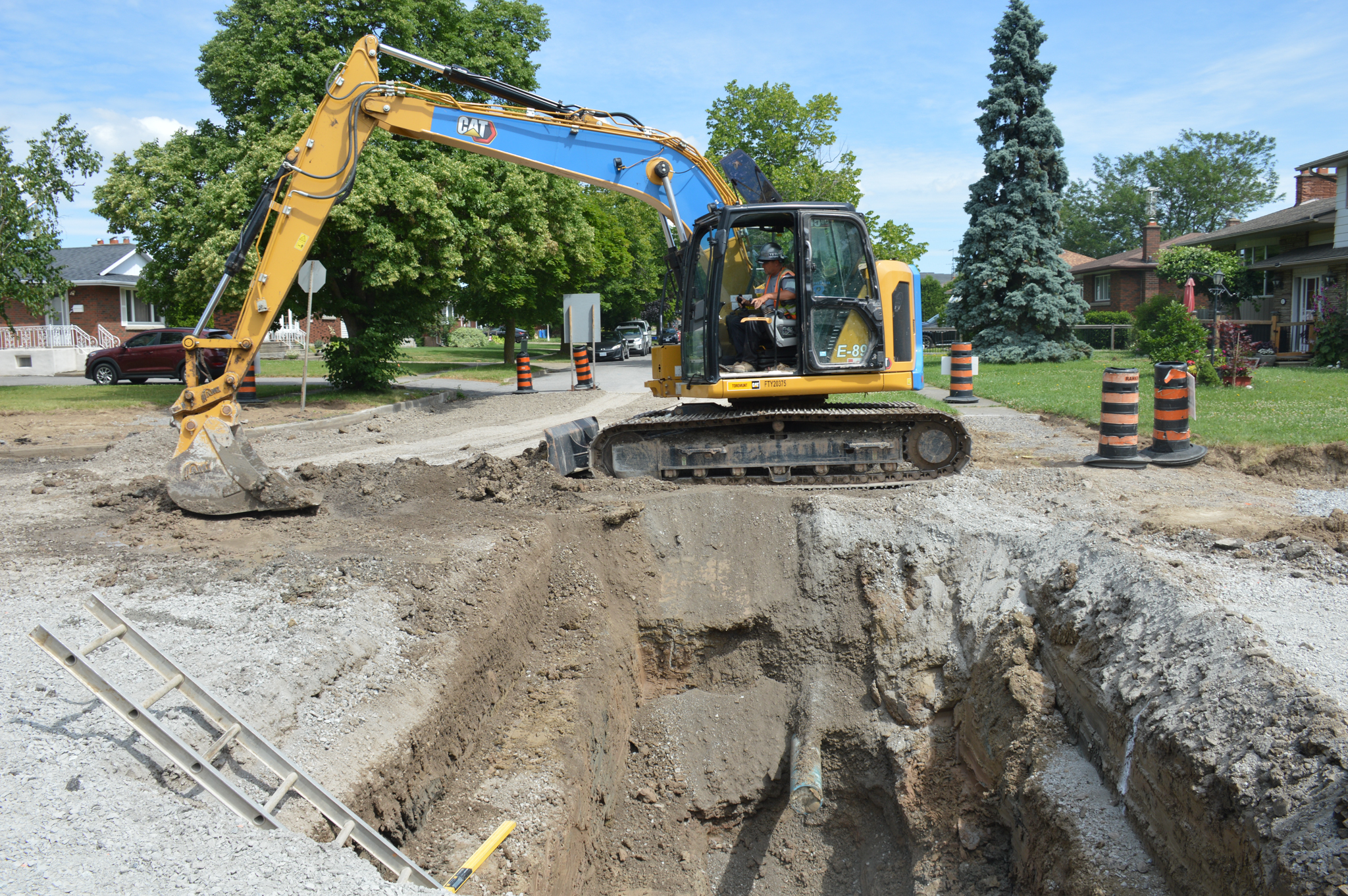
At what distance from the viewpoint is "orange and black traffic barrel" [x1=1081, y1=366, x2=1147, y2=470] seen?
30.4ft


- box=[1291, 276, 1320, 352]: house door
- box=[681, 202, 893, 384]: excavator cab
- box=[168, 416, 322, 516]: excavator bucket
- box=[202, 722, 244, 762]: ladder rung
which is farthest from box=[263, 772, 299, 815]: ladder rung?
box=[1291, 276, 1320, 352]: house door

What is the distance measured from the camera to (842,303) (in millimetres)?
8281

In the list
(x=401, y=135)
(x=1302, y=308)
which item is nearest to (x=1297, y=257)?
(x=1302, y=308)

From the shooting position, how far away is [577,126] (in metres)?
8.77

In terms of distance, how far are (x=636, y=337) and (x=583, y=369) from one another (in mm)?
22596

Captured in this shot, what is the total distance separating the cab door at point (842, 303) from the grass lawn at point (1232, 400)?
16.8ft

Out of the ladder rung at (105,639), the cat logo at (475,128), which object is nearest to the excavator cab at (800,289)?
the cat logo at (475,128)

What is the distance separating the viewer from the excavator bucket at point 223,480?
23.6 ft

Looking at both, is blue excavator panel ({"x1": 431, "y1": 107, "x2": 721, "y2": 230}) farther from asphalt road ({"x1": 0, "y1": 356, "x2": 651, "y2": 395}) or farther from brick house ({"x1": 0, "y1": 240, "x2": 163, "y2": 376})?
brick house ({"x1": 0, "y1": 240, "x2": 163, "y2": 376})

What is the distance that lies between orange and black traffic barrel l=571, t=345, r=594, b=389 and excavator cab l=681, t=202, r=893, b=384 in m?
14.7

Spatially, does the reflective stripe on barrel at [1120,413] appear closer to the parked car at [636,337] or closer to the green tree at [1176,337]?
the green tree at [1176,337]

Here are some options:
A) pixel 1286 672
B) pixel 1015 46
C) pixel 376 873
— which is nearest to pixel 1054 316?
pixel 1015 46

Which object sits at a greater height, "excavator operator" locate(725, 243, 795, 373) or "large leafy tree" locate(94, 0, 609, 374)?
"large leafy tree" locate(94, 0, 609, 374)

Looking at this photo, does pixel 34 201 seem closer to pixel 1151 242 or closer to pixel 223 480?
pixel 223 480
